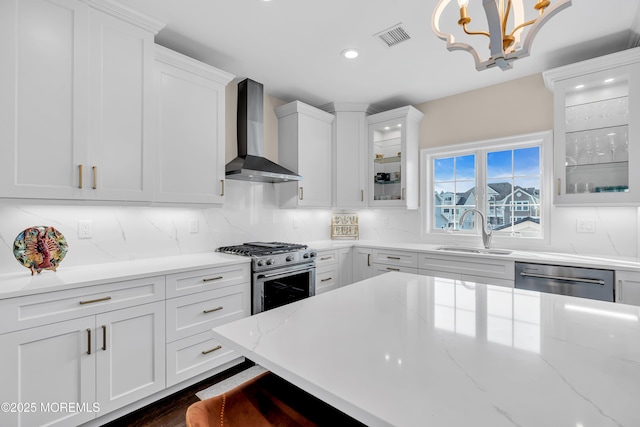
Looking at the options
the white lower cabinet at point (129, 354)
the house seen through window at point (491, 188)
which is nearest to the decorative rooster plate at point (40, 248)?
the white lower cabinet at point (129, 354)

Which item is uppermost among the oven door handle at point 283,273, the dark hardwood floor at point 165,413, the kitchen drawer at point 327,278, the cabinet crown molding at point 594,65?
the cabinet crown molding at point 594,65

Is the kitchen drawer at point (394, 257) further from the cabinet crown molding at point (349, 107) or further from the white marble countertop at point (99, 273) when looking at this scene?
the cabinet crown molding at point (349, 107)

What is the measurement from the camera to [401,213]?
12.9ft

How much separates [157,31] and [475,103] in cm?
309

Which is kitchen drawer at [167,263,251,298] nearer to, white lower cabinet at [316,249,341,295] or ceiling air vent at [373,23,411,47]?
white lower cabinet at [316,249,341,295]

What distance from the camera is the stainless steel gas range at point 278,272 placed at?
2561mm

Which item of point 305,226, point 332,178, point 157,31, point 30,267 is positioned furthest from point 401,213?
point 30,267

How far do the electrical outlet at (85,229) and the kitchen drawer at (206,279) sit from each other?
0.71 meters

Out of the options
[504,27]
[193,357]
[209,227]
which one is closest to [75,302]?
[193,357]

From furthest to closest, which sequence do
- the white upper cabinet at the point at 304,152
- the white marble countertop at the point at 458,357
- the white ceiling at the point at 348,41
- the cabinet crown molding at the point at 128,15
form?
the white upper cabinet at the point at 304,152, the white ceiling at the point at 348,41, the cabinet crown molding at the point at 128,15, the white marble countertop at the point at 458,357

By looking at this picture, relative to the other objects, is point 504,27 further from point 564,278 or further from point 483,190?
point 483,190

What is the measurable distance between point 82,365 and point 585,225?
3914mm

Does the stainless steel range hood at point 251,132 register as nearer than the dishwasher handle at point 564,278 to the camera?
No

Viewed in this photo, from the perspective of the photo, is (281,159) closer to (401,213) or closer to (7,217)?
(401,213)
